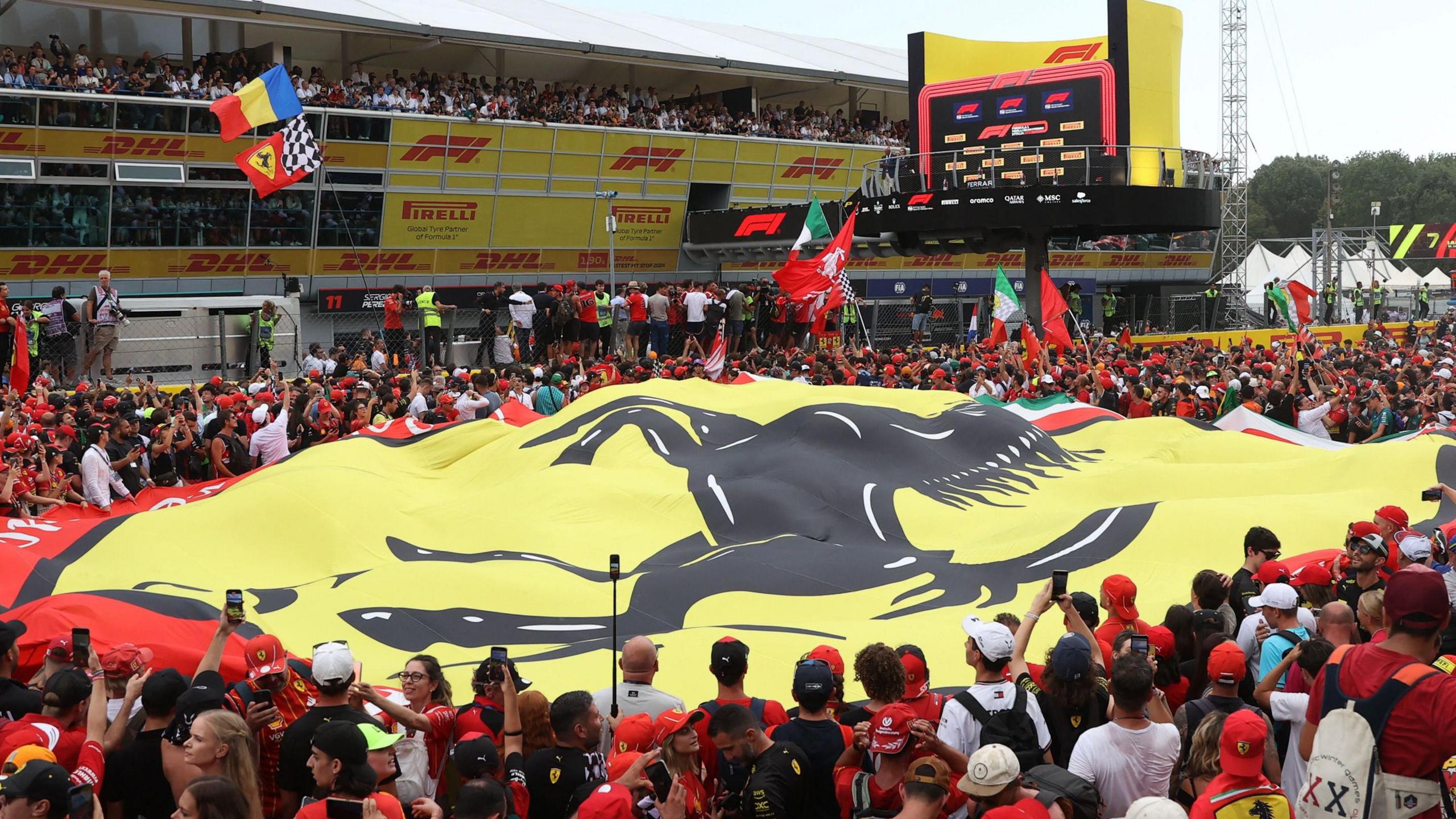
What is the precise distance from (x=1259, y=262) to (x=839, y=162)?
23.9 m

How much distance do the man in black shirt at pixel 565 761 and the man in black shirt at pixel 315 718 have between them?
0.65m

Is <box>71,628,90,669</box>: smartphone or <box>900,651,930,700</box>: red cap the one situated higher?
<box>71,628,90,669</box>: smartphone

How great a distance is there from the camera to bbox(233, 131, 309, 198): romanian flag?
853 inches

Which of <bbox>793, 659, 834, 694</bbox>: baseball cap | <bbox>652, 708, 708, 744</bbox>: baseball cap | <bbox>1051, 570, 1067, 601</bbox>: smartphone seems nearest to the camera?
<bbox>652, 708, 708, 744</bbox>: baseball cap

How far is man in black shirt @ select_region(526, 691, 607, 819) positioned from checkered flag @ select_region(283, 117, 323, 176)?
18214 mm

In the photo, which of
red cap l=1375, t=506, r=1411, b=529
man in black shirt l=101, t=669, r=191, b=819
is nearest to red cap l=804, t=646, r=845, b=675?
man in black shirt l=101, t=669, r=191, b=819

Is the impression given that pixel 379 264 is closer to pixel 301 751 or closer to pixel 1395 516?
pixel 1395 516

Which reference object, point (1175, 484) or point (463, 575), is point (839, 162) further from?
point (463, 575)

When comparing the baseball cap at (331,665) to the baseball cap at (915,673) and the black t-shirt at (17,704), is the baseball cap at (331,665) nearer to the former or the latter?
the black t-shirt at (17,704)

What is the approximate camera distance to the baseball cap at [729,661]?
564cm

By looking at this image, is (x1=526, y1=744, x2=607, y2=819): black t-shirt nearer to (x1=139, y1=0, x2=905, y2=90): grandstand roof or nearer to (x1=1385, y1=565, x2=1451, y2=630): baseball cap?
(x1=1385, y1=565, x2=1451, y2=630): baseball cap

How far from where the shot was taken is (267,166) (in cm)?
2194

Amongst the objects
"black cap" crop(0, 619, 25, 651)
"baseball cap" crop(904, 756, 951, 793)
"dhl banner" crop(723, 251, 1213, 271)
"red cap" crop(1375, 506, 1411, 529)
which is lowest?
"baseball cap" crop(904, 756, 951, 793)

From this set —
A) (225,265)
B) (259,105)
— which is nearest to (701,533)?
(259,105)
